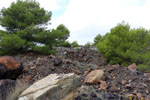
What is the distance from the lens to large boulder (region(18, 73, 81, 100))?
4441mm

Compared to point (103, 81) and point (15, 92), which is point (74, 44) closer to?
point (103, 81)

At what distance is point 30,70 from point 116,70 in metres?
3.65

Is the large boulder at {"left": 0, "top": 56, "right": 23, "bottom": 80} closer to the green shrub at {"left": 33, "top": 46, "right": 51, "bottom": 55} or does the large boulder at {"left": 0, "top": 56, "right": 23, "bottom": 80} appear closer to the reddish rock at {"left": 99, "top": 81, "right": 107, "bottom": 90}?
the reddish rock at {"left": 99, "top": 81, "right": 107, "bottom": 90}

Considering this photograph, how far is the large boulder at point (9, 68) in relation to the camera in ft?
22.2

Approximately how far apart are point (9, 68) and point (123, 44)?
452 inches

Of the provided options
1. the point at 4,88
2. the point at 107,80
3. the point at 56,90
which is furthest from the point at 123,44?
the point at 4,88

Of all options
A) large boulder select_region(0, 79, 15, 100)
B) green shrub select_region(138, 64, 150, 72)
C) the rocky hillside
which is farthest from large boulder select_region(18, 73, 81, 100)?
green shrub select_region(138, 64, 150, 72)

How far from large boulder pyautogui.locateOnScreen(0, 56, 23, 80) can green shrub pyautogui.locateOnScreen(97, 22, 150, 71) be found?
10.1 metres

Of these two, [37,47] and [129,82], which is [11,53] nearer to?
[37,47]

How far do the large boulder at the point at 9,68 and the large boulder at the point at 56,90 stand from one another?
7.47 ft

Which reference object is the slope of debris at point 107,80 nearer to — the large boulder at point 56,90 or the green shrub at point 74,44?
the large boulder at point 56,90

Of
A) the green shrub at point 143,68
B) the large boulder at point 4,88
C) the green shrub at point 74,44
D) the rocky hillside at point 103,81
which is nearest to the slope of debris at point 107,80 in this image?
the rocky hillside at point 103,81

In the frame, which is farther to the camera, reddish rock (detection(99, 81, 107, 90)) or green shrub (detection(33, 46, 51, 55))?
green shrub (detection(33, 46, 51, 55))

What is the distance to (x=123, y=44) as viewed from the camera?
1625 centimetres
